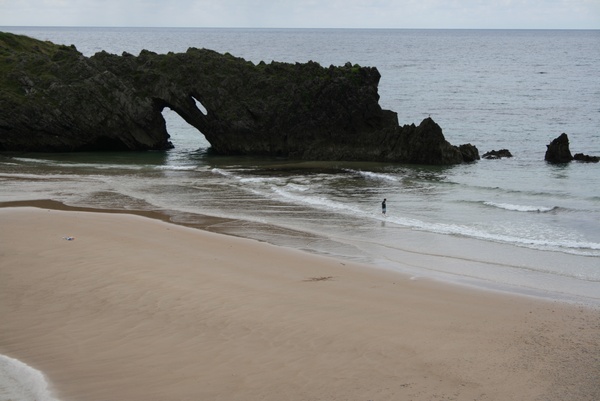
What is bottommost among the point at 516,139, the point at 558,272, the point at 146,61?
the point at 558,272

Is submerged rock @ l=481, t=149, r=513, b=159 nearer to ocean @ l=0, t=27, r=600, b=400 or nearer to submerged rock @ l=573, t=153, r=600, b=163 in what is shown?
ocean @ l=0, t=27, r=600, b=400

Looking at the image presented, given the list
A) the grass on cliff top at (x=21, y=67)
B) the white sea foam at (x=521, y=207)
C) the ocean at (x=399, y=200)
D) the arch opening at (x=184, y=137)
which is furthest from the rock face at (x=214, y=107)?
the white sea foam at (x=521, y=207)

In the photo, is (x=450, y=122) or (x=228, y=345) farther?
(x=450, y=122)

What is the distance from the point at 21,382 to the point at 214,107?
31.0 m

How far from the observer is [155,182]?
31.2 metres

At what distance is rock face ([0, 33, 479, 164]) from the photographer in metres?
37.8

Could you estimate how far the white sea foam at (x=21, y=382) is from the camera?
9.04 m

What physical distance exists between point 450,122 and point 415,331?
43396 mm

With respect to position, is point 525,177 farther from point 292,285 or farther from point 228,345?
point 228,345

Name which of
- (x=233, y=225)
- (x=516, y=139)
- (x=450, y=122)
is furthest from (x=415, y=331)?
(x=450, y=122)

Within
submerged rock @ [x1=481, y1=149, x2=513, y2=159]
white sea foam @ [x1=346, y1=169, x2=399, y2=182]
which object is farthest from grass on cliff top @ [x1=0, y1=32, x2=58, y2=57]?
submerged rock @ [x1=481, y1=149, x2=513, y2=159]

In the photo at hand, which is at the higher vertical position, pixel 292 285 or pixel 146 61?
pixel 146 61

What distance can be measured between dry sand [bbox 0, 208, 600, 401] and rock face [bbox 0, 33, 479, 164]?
69.0 ft

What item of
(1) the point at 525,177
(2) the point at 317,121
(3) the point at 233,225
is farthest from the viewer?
(2) the point at 317,121
